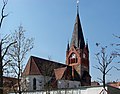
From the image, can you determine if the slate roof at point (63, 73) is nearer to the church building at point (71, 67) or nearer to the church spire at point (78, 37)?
the church building at point (71, 67)

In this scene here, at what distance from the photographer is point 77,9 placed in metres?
80.4

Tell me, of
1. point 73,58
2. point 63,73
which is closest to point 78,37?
point 73,58

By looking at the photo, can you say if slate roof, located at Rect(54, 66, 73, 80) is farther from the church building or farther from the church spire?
the church spire

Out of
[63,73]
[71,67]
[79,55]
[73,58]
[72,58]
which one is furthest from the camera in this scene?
[72,58]

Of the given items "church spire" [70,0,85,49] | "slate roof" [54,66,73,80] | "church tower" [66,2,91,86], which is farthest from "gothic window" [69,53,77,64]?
"slate roof" [54,66,73,80]

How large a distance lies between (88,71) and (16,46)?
52294 millimetres

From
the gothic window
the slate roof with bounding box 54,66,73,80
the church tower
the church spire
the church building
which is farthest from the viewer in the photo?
the gothic window

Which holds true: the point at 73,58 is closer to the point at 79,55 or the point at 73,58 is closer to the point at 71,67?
the point at 79,55

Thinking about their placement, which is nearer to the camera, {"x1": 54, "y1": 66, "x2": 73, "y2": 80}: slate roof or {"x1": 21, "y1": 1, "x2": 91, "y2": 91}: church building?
{"x1": 21, "y1": 1, "x2": 91, "y2": 91}: church building

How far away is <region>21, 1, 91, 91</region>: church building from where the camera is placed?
61125 mm

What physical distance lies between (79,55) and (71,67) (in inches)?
157

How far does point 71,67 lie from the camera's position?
71.3 meters

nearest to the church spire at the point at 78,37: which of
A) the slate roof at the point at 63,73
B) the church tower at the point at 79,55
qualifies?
the church tower at the point at 79,55

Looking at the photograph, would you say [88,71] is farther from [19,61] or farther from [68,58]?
[19,61]
